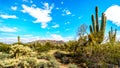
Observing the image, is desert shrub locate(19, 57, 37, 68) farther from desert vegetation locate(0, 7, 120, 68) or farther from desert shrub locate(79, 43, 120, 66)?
desert shrub locate(79, 43, 120, 66)

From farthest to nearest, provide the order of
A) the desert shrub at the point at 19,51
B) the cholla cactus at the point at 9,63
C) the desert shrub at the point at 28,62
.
Result: the desert shrub at the point at 19,51, the desert shrub at the point at 28,62, the cholla cactus at the point at 9,63

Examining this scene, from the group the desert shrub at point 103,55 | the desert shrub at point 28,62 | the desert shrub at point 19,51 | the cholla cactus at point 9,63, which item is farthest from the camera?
the desert shrub at point 103,55

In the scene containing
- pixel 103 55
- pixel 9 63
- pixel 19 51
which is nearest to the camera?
pixel 9 63

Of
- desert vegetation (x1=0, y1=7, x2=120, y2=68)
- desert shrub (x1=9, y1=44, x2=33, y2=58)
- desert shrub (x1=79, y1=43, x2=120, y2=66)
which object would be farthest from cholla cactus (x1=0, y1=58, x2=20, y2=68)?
desert shrub (x1=79, y1=43, x2=120, y2=66)

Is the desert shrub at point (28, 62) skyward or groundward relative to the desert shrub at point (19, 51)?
groundward

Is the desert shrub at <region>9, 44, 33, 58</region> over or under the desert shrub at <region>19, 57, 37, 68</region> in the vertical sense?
over

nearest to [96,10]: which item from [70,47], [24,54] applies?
[70,47]

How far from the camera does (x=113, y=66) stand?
1308 centimetres

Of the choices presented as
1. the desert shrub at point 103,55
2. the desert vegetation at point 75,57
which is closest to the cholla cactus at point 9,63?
the desert vegetation at point 75,57

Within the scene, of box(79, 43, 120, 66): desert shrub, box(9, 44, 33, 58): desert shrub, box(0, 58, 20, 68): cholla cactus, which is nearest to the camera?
box(0, 58, 20, 68): cholla cactus

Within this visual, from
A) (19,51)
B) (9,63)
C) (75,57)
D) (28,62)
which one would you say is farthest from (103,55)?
(9,63)

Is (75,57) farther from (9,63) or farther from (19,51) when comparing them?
(9,63)

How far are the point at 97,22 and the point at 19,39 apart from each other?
34.9ft

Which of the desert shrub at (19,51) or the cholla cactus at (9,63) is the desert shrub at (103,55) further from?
the cholla cactus at (9,63)
